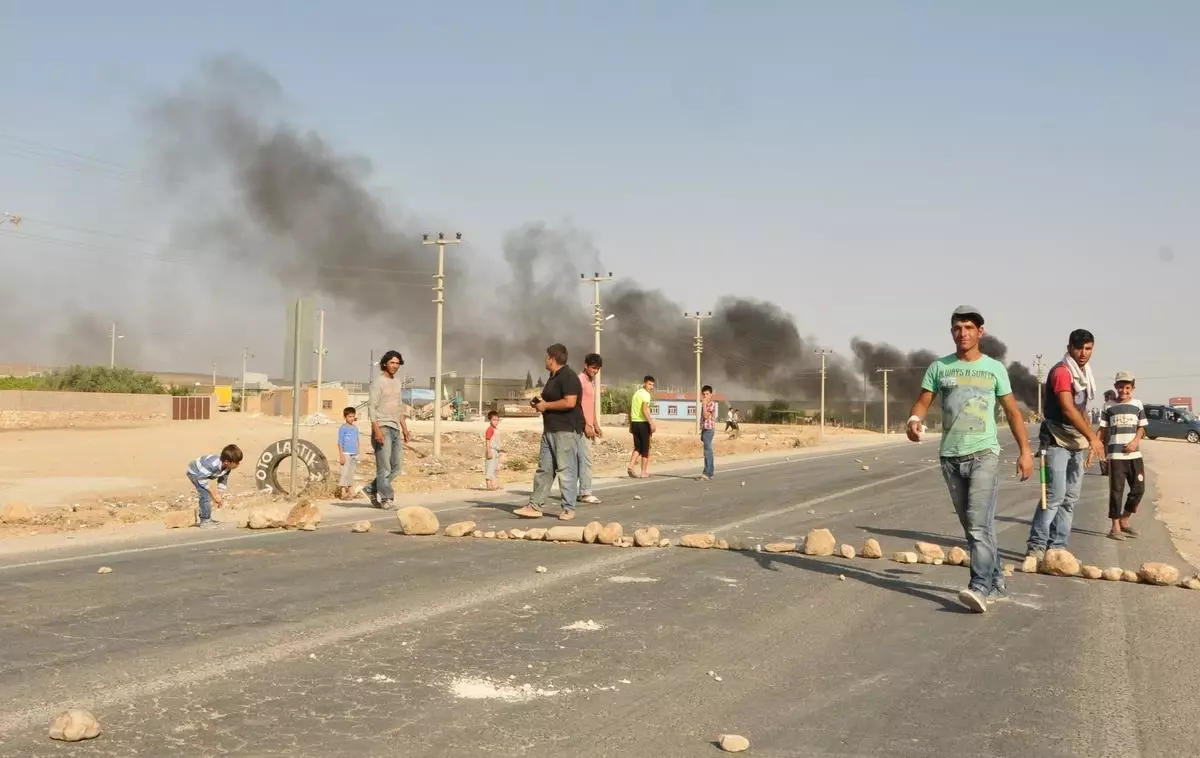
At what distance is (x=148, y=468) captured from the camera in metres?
24.0

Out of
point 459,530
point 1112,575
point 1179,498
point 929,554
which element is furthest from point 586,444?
point 1179,498

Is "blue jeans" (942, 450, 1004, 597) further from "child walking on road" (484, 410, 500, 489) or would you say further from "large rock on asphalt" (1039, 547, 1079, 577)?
"child walking on road" (484, 410, 500, 489)

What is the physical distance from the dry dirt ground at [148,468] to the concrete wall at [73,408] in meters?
11.3

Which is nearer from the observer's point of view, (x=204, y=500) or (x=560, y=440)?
(x=204, y=500)

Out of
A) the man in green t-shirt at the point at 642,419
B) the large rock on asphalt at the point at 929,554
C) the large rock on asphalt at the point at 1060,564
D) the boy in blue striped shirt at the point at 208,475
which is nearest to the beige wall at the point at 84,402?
the man in green t-shirt at the point at 642,419

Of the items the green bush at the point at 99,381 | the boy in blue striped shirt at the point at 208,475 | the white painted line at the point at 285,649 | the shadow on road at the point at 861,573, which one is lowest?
the shadow on road at the point at 861,573

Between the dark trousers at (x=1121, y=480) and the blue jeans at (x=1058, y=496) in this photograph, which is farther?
the dark trousers at (x=1121, y=480)

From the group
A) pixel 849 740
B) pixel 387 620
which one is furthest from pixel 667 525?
pixel 849 740

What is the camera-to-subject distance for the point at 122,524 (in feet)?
39.2

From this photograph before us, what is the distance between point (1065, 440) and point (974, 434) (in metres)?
2.66

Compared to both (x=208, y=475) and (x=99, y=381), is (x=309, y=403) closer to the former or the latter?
(x=99, y=381)

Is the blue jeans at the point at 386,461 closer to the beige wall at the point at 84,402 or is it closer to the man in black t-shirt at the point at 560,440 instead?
the man in black t-shirt at the point at 560,440

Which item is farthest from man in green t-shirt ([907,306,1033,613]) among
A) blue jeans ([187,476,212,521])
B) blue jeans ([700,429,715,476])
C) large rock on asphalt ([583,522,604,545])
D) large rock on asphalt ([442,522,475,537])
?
blue jeans ([700,429,715,476])

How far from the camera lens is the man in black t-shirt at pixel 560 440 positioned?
1132 centimetres
